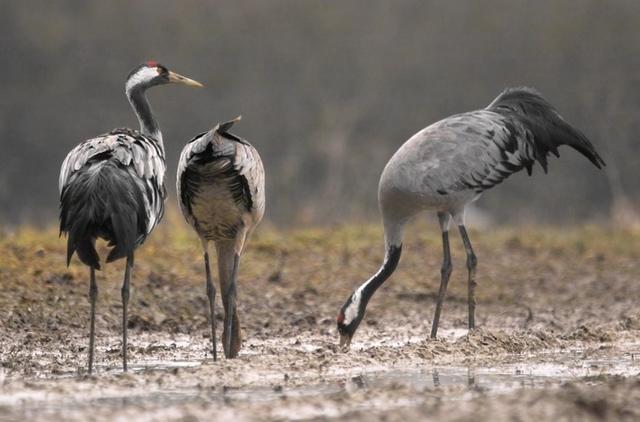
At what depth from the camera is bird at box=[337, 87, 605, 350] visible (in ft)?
30.1

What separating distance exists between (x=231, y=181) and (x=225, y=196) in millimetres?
159

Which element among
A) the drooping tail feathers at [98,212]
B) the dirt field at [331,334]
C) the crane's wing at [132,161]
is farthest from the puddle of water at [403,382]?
the crane's wing at [132,161]

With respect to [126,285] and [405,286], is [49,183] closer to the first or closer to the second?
[405,286]

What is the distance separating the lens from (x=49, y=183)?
24562mm

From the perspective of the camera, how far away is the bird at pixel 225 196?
25.1ft

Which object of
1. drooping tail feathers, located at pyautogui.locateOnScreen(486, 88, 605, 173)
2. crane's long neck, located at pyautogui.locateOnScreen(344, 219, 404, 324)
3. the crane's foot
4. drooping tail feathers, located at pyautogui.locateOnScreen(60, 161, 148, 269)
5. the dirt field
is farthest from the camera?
drooping tail feathers, located at pyautogui.locateOnScreen(486, 88, 605, 173)

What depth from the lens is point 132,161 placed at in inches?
303

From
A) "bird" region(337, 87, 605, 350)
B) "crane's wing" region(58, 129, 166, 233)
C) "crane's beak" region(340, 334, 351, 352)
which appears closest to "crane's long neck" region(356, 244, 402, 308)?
"bird" region(337, 87, 605, 350)

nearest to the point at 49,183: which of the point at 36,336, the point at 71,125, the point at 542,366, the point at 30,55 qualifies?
the point at 71,125

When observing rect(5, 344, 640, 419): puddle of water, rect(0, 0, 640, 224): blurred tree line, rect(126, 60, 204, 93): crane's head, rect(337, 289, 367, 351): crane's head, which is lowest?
rect(5, 344, 640, 419): puddle of water

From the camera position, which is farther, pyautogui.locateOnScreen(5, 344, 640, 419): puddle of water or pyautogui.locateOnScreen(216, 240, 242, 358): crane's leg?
pyautogui.locateOnScreen(216, 240, 242, 358): crane's leg

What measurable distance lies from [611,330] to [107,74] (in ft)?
63.6

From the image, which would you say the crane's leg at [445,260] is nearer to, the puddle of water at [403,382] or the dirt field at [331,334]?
the dirt field at [331,334]

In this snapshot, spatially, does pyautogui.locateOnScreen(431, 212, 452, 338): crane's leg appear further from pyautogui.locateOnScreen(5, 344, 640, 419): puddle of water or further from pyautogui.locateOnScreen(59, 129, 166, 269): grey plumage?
pyautogui.locateOnScreen(59, 129, 166, 269): grey plumage
